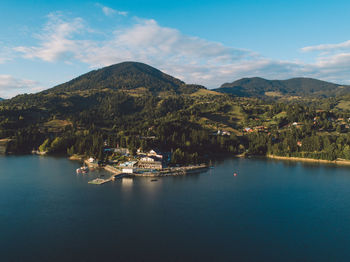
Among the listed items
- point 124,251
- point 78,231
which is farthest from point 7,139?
point 124,251

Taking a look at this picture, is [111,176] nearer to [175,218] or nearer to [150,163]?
[150,163]

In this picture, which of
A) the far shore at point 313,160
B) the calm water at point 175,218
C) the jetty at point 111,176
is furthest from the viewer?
the far shore at point 313,160

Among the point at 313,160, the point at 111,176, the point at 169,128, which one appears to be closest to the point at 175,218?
the point at 111,176

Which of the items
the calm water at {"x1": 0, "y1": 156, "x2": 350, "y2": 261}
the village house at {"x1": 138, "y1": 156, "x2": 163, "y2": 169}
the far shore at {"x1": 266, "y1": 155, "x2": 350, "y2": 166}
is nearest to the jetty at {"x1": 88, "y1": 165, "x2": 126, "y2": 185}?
the calm water at {"x1": 0, "y1": 156, "x2": 350, "y2": 261}

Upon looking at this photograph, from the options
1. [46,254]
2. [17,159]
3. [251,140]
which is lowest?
[46,254]

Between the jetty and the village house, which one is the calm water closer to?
the jetty

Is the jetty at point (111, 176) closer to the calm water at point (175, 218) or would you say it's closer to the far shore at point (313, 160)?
the calm water at point (175, 218)

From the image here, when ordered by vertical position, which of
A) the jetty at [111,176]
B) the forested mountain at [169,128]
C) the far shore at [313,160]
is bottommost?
the jetty at [111,176]

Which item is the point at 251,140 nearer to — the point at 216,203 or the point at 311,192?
the point at 311,192

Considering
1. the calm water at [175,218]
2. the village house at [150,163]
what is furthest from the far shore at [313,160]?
the village house at [150,163]
